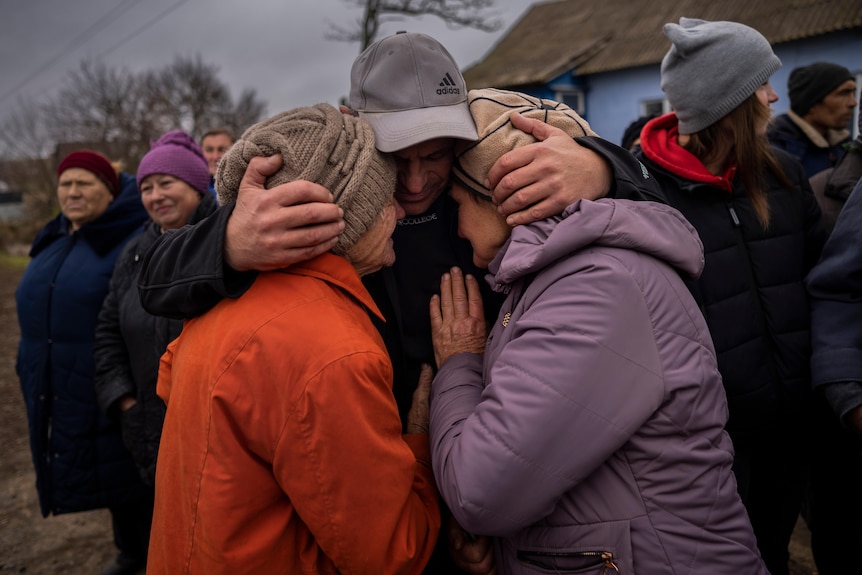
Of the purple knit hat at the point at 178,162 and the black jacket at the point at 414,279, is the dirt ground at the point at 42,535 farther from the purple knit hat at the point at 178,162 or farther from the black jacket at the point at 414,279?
the black jacket at the point at 414,279

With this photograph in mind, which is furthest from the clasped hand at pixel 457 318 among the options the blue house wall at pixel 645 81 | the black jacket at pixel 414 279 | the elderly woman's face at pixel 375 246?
the blue house wall at pixel 645 81

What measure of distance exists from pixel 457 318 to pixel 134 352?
188cm

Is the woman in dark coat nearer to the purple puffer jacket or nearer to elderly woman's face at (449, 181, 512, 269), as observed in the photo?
elderly woman's face at (449, 181, 512, 269)

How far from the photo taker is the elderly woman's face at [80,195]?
3.38m

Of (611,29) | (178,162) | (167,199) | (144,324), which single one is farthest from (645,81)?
(144,324)

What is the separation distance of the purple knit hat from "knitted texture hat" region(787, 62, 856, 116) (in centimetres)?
399

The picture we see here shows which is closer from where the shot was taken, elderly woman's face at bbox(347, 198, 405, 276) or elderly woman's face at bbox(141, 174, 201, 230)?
elderly woman's face at bbox(347, 198, 405, 276)

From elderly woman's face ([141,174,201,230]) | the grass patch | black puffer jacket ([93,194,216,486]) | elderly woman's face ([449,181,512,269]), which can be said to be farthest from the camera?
the grass patch

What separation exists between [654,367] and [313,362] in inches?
28.9

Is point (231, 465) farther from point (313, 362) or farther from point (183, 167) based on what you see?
point (183, 167)

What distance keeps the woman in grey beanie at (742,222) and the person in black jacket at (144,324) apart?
2156mm

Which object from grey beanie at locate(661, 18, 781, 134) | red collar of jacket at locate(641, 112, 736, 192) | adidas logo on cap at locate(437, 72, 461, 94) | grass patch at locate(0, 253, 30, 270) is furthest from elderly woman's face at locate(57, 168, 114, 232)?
grass patch at locate(0, 253, 30, 270)

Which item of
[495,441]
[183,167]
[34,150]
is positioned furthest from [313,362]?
[34,150]

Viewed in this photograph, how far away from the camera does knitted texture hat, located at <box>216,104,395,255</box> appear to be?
140cm
